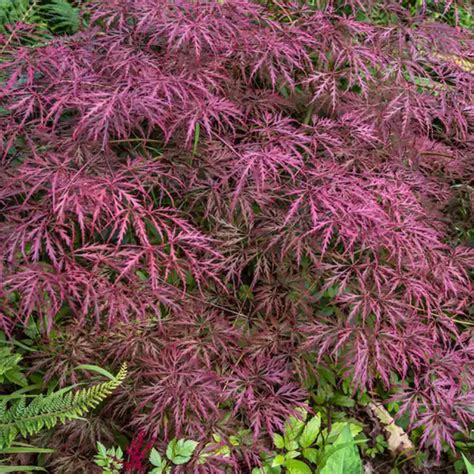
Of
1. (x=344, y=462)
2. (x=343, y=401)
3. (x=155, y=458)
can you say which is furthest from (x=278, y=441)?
(x=155, y=458)

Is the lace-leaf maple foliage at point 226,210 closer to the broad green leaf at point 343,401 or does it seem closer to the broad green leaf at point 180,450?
the broad green leaf at point 180,450

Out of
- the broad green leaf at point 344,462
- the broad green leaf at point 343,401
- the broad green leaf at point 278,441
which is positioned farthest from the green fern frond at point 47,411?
the broad green leaf at point 343,401

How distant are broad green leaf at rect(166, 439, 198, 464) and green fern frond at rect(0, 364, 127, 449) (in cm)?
26

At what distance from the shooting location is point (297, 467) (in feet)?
6.95

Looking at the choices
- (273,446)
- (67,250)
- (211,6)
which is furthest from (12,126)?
(273,446)

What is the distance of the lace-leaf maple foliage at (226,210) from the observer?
6.21 ft

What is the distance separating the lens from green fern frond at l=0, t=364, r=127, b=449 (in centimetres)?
176

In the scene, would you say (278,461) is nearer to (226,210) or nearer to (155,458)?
(155,458)

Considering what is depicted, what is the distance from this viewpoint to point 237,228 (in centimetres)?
213

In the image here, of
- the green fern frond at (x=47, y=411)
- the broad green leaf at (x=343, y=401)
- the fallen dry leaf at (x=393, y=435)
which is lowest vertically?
the fallen dry leaf at (x=393, y=435)

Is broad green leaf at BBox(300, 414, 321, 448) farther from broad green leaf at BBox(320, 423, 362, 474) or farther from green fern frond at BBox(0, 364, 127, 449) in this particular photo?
green fern frond at BBox(0, 364, 127, 449)

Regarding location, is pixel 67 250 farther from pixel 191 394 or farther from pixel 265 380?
pixel 265 380

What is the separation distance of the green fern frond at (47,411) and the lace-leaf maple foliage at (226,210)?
19 cm

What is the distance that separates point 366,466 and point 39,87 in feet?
6.30
